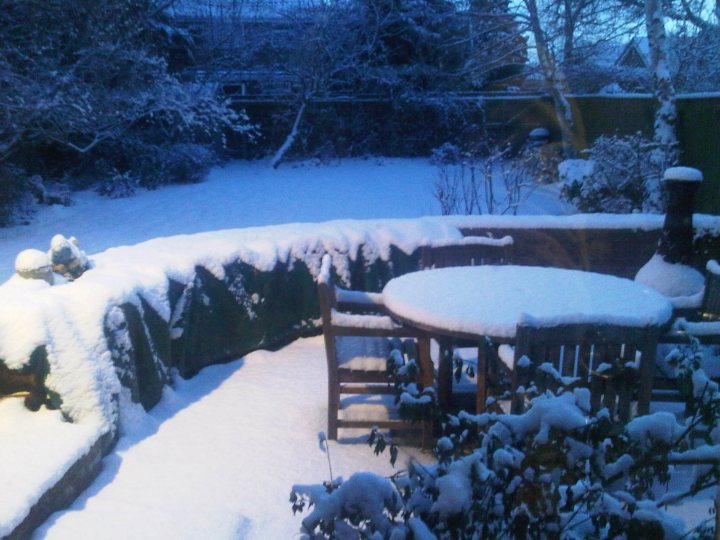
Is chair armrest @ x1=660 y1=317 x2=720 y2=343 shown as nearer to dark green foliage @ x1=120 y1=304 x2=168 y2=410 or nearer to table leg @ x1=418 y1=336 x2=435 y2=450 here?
table leg @ x1=418 y1=336 x2=435 y2=450

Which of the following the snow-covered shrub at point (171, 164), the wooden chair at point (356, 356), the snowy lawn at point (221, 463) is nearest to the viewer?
the snowy lawn at point (221, 463)

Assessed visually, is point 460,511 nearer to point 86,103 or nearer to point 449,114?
point 86,103

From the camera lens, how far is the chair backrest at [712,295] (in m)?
3.31

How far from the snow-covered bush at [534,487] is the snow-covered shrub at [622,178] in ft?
21.9

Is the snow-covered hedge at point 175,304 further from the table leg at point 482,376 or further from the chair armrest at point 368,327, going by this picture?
the table leg at point 482,376

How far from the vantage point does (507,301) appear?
291cm

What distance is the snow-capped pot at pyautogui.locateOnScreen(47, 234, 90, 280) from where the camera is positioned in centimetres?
338

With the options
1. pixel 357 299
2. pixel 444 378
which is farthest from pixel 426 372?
pixel 357 299

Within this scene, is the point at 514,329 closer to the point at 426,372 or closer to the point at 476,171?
the point at 426,372

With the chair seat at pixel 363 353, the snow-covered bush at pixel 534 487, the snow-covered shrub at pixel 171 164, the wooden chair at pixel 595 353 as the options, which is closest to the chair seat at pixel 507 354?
the wooden chair at pixel 595 353

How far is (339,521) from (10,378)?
2308 mm

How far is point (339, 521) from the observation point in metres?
1.25

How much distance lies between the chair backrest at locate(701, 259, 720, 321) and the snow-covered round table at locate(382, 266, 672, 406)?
49 centimetres

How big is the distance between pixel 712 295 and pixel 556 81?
785 cm
